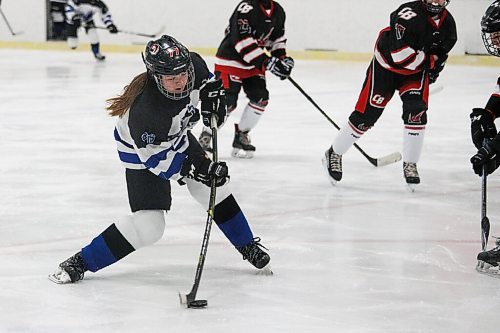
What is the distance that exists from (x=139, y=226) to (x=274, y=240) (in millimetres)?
726

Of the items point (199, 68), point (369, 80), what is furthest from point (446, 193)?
point (199, 68)

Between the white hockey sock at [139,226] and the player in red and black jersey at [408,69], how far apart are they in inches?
64.6

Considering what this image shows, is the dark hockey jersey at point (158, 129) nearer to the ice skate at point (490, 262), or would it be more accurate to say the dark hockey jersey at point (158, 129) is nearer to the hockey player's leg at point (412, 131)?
the ice skate at point (490, 262)

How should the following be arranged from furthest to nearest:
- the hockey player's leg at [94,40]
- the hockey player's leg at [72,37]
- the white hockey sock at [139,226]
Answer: the hockey player's leg at [72,37] → the hockey player's leg at [94,40] → the white hockey sock at [139,226]

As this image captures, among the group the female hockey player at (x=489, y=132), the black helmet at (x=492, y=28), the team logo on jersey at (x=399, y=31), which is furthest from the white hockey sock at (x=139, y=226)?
the team logo on jersey at (x=399, y=31)

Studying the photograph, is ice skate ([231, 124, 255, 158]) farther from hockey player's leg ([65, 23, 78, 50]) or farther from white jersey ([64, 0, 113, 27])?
hockey player's leg ([65, 23, 78, 50])

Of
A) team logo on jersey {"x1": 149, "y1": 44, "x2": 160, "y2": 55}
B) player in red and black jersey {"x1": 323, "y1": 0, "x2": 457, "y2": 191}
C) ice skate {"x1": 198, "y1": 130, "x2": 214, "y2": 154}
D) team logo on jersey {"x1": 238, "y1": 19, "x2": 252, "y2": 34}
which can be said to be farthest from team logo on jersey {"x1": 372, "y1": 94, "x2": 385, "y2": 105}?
team logo on jersey {"x1": 149, "y1": 44, "x2": 160, "y2": 55}

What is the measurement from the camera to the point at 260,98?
4.84m

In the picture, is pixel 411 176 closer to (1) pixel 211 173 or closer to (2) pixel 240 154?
(2) pixel 240 154

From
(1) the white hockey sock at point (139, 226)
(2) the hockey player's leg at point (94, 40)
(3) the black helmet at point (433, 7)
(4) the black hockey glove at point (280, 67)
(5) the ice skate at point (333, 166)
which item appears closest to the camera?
(1) the white hockey sock at point (139, 226)

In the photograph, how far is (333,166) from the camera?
165 inches

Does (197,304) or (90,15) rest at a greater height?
(197,304)

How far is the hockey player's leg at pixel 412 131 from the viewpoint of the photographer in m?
3.98

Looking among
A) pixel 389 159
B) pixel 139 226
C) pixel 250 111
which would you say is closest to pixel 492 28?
pixel 139 226
